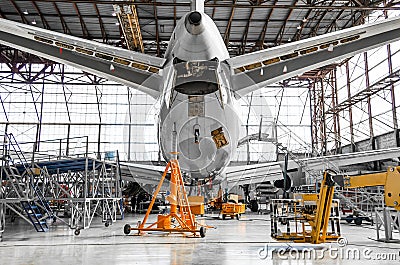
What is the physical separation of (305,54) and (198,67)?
125 inches

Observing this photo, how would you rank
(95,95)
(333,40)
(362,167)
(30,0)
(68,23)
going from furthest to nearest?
1. (95,95)
2. (362,167)
3. (68,23)
4. (30,0)
5. (333,40)

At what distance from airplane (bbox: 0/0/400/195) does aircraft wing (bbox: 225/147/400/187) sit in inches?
208

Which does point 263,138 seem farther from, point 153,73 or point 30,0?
point 30,0

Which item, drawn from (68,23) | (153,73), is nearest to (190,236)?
(153,73)

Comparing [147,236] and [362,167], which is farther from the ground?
[362,167]

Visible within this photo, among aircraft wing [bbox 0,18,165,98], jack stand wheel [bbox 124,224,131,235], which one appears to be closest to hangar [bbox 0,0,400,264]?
aircraft wing [bbox 0,18,165,98]

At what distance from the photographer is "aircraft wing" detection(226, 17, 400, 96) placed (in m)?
9.35

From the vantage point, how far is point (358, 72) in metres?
35.2

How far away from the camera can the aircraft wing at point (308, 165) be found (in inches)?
661

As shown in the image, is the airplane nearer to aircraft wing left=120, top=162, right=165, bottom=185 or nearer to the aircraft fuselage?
the aircraft fuselage

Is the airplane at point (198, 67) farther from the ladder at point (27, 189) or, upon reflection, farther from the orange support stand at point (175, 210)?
the ladder at point (27, 189)

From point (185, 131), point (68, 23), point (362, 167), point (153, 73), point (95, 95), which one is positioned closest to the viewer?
point (185, 131)

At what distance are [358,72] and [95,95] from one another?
1165 inches

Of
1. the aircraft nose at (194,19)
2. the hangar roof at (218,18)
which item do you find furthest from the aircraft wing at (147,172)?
the hangar roof at (218,18)
